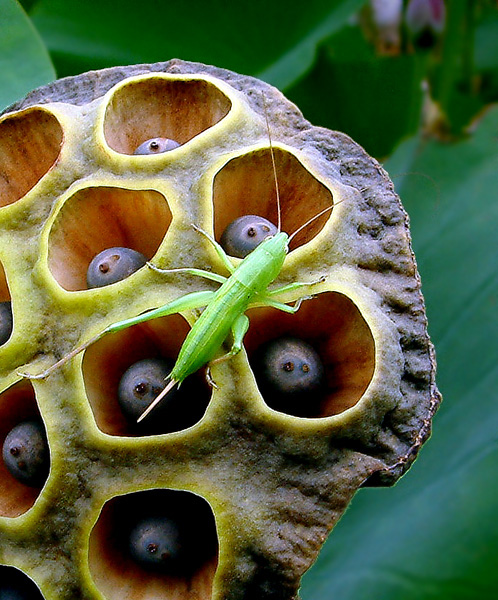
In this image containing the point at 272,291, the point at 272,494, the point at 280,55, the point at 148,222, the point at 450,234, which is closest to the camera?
the point at 272,494

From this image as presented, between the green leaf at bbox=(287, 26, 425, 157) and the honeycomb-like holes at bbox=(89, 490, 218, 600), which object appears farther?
the green leaf at bbox=(287, 26, 425, 157)

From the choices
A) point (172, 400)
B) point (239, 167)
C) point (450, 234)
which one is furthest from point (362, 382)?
point (450, 234)

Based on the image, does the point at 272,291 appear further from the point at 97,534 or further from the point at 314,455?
the point at 97,534

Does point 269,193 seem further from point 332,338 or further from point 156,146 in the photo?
point 332,338

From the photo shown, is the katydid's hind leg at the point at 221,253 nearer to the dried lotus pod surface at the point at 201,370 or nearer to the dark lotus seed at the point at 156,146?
the dried lotus pod surface at the point at 201,370

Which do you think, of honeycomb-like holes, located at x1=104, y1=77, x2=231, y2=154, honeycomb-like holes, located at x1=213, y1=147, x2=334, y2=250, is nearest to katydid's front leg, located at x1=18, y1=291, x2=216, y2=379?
honeycomb-like holes, located at x1=213, y1=147, x2=334, y2=250

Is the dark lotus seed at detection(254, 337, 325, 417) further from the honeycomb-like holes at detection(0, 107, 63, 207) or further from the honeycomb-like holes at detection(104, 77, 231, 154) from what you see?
the honeycomb-like holes at detection(0, 107, 63, 207)
